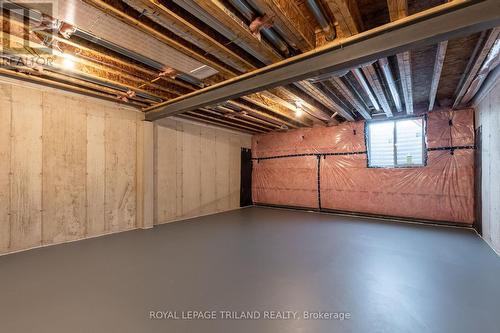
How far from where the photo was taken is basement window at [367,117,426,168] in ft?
15.4

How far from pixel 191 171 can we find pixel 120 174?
1.62 m

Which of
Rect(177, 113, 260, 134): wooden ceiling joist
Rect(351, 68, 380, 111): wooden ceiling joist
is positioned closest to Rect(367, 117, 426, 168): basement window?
Rect(351, 68, 380, 111): wooden ceiling joist

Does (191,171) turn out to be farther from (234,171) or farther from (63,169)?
(63,169)

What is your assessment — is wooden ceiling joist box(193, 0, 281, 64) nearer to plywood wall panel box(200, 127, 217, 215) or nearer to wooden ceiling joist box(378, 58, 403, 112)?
wooden ceiling joist box(378, 58, 403, 112)

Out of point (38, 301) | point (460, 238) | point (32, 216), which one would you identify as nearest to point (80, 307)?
point (38, 301)

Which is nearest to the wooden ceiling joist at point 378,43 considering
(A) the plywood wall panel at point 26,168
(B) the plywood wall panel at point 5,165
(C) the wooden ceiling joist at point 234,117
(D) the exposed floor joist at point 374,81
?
(D) the exposed floor joist at point 374,81

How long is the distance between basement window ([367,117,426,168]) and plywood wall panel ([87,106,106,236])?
5.60 meters

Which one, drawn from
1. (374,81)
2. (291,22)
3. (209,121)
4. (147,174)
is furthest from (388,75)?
(147,174)

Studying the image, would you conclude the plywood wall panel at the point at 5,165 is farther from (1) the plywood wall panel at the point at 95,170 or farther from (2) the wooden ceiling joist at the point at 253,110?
(2) the wooden ceiling joist at the point at 253,110

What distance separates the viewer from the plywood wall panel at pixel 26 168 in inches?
116

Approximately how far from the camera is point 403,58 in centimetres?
241

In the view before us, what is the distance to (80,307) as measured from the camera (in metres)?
1.73

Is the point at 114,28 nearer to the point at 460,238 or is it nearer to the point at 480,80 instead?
the point at 480,80

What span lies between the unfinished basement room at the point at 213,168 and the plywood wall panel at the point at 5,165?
0.6 inches
